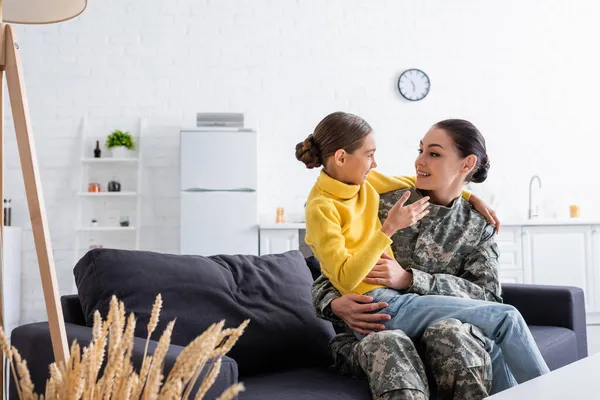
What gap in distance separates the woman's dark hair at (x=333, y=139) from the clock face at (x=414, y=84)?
4060 mm

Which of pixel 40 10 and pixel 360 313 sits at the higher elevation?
pixel 40 10

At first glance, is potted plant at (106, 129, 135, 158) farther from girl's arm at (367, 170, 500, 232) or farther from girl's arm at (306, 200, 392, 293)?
girl's arm at (306, 200, 392, 293)

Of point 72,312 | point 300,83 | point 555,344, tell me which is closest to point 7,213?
point 300,83

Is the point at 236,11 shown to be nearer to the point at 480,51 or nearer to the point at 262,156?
the point at 262,156

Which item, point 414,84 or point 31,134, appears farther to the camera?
point 414,84

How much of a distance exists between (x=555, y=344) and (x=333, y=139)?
101 cm

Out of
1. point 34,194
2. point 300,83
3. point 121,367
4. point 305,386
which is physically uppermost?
point 300,83

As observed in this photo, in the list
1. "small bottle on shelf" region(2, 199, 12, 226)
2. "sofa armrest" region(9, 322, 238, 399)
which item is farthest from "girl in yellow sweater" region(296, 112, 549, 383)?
"small bottle on shelf" region(2, 199, 12, 226)

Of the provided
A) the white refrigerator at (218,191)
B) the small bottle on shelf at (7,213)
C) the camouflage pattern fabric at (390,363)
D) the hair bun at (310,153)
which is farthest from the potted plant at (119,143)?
the camouflage pattern fabric at (390,363)

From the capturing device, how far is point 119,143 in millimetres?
5703

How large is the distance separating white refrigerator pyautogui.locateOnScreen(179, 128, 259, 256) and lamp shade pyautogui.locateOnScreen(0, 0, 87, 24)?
374 cm

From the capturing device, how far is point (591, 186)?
623cm

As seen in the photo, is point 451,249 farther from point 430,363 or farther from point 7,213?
point 7,213

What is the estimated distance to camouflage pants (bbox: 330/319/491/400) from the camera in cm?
167
